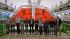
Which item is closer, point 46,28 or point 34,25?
point 46,28

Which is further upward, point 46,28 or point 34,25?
point 34,25

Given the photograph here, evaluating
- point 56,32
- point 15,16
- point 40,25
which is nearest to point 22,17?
point 15,16

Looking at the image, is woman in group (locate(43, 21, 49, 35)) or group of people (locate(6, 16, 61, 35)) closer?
group of people (locate(6, 16, 61, 35))

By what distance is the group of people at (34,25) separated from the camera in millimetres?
20625

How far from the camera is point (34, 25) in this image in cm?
2152

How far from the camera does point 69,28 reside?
20.6 m

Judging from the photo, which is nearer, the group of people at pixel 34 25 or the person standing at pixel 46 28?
the group of people at pixel 34 25

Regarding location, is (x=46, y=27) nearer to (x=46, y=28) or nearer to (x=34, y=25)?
(x=46, y=28)

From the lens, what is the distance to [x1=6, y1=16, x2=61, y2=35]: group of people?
20625 millimetres

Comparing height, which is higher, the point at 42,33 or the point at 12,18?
the point at 12,18

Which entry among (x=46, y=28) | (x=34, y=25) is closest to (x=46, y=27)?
(x=46, y=28)

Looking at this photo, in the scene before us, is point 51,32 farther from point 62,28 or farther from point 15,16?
point 15,16

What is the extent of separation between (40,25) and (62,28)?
266 centimetres

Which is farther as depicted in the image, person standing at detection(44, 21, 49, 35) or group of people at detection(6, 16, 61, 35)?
person standing at detection(44, 21, 49, 35)
